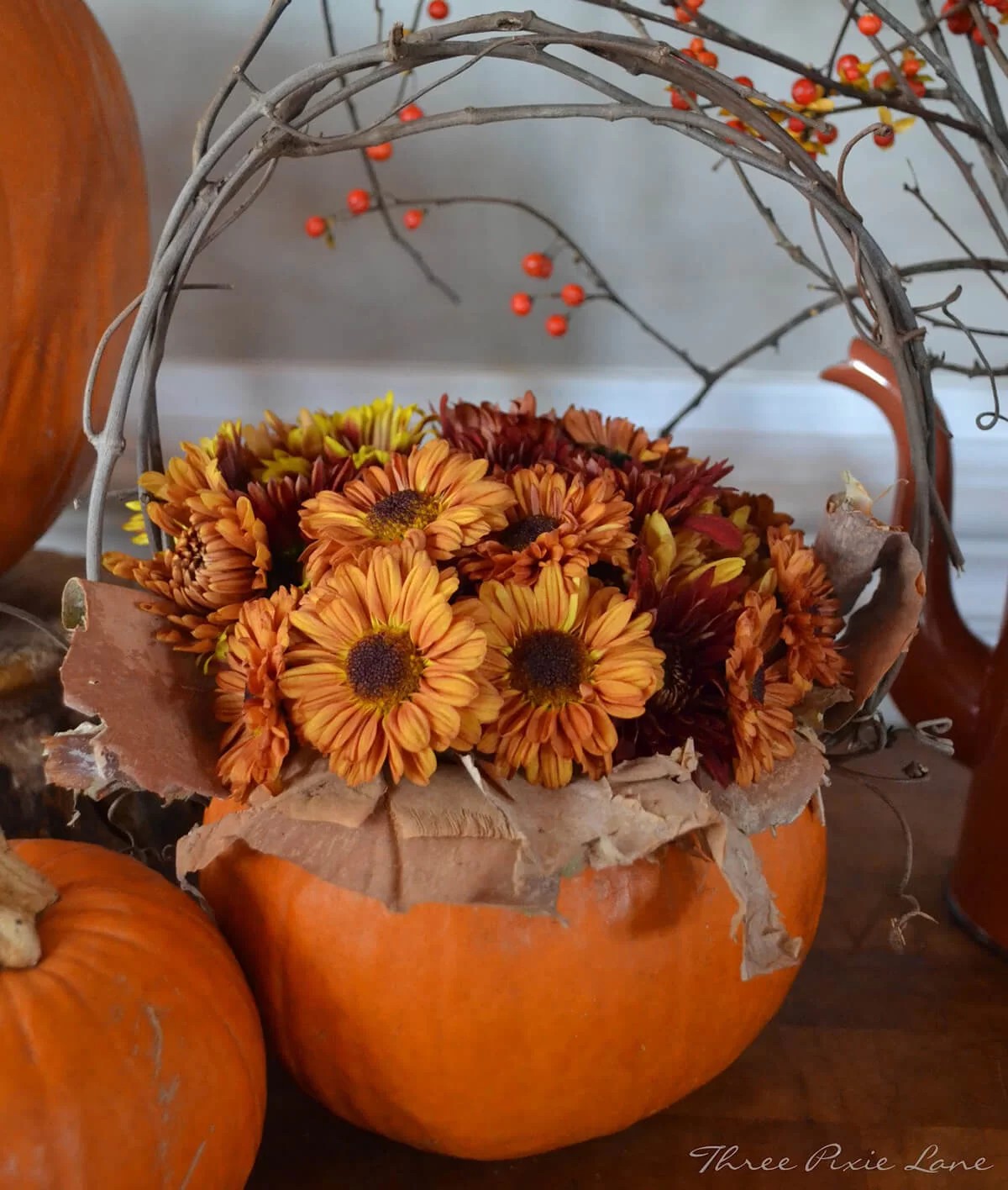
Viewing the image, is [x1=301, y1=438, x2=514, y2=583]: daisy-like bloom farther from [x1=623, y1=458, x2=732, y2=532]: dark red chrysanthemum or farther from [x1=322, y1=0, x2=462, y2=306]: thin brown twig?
[x1=322, y1=0, x2=462, y2=306]: thin brown twig

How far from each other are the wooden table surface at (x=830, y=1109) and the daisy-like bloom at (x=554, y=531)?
0.32m

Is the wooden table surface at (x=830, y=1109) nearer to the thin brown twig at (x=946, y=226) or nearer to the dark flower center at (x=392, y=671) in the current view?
the dark flower center at (x=392, y=671)

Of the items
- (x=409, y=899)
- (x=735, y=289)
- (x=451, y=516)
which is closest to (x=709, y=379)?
(x=735, y=289)

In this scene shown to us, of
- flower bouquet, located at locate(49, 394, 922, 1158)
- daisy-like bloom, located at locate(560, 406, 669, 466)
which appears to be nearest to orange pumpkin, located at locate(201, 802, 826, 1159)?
flower bouquet, located at locate(49, 394, 922, 1158)

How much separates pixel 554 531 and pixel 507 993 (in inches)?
7.9

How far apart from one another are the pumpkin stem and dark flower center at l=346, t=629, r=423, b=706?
169 millimetres

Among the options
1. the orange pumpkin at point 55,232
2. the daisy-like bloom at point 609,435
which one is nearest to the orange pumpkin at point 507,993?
the daisy-like bloom at point 609,435

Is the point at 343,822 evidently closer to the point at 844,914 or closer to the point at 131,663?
Answer: the point at 131,663

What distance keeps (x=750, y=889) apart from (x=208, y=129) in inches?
16.5

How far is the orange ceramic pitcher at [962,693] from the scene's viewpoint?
1.97 feet

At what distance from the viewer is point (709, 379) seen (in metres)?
0.72

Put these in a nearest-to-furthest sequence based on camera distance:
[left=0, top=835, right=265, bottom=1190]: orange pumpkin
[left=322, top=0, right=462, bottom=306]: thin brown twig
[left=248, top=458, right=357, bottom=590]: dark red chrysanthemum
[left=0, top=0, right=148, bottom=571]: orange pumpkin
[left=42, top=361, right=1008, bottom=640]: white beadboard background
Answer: [left=0, top=835, right=265, bottom=1190]: orange pumpkin, [left=248, top=458, right=357, bottom=590]: dark red chrysanthemum, [left=0, top=0, right=148, bottom=571]: orange pumpkin, [left=322, top=0, right=462, bottom=306]: thin brown twig, [left=42, top=361, right=1008, bottom=640]: white beadboard background

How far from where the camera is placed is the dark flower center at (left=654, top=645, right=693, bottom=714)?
43 centimetres

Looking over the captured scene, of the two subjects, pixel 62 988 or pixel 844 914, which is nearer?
pixel 62 988
